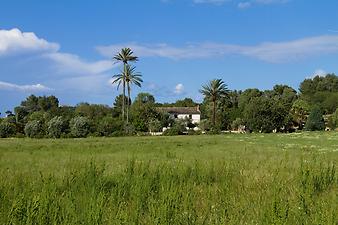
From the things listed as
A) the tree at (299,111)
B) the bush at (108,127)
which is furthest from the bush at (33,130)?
the tree at (299,111)

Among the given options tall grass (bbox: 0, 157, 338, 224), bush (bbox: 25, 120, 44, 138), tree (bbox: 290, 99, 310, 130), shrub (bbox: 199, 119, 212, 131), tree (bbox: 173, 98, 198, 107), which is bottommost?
tall grass (bbox: 0, 157, 338, 224)

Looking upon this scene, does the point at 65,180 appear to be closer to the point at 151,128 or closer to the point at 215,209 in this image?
the point at 215,209

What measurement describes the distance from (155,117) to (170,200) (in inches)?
3896

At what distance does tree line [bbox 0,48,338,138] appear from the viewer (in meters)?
74.8

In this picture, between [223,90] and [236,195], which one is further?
[223,90]

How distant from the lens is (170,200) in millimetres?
6031

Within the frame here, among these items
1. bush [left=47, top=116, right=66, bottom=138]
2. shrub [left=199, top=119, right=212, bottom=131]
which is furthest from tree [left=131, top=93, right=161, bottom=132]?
bush [left=47, top=116, right=66, bottom=138]

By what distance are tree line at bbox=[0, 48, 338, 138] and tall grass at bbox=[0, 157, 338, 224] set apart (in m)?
62.8

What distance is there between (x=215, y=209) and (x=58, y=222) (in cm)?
234

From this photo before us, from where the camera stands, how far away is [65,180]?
9633 millimetres

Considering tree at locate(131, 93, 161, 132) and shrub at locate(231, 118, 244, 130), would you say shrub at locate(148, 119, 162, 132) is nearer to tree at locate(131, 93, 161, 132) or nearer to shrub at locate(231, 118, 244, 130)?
tree at locate(131, 93, 161, 132)

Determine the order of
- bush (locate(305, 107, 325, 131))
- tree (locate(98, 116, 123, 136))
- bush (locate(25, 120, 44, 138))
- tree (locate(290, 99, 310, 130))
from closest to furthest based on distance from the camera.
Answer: bush (locate(25, 120, 44, 138)) → tree (locate(98, 116, 123, 136)) → bush (locate(305, 107, 325, 131)) → tree (locate(290, 99, 310, 130))

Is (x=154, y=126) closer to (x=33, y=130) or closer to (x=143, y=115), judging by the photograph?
(x=143, y=115)

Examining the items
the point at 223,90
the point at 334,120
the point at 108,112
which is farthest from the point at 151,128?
the point at 334,120
